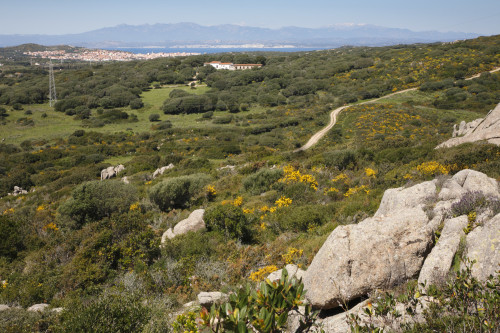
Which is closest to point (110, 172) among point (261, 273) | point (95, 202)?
point (95, 202)

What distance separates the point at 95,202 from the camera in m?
14.7

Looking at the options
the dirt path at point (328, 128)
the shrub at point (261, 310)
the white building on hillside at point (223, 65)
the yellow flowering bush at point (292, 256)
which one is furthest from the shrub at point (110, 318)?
the white building on hillside at point (223, 65)

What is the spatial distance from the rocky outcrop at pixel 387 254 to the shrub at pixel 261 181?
11.1m

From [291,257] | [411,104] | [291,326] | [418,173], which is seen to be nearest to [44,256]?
[291,257]

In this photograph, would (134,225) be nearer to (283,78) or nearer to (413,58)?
(283,78)

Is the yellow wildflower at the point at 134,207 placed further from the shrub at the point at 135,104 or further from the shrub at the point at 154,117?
the shrub at the point at 135,104

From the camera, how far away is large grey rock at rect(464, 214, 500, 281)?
4086 mm

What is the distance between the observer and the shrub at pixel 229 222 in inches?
A: 417

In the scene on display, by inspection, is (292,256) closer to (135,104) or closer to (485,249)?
(485,249)

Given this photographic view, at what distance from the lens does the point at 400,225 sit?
523cm

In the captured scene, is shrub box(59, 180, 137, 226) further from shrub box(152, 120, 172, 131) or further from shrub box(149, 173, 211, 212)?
shrub box(152, 120, 172, 131)

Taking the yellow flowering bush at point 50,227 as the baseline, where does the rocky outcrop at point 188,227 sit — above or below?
above

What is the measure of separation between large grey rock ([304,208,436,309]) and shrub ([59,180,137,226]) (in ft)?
40.4

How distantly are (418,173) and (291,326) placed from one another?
32.5ft
